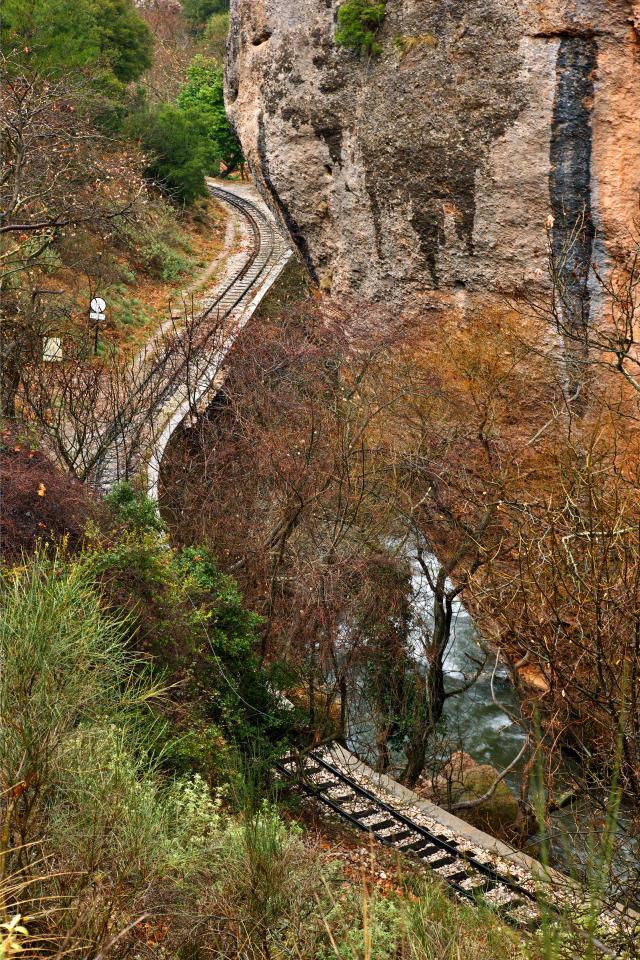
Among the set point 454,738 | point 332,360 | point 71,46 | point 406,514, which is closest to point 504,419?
point 406,514

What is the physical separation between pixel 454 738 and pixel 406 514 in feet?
13.7

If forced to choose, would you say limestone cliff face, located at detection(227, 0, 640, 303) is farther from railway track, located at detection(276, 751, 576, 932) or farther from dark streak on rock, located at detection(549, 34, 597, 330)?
railway track, located at detection(276, 751, 576, 932)

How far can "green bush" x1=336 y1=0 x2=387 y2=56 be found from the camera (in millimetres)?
13297

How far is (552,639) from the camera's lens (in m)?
7.71

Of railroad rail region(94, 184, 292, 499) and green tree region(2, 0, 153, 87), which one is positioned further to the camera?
green tree region(2, 0, 153, 87)

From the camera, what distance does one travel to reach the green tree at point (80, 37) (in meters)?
22.9

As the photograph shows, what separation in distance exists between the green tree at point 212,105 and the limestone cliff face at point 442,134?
2313 cm

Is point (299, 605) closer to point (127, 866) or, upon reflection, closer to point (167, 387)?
point (167, 387)

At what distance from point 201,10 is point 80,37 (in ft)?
81.8

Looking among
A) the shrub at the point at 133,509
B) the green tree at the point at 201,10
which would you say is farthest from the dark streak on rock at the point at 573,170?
the green tree at the point at 201,10

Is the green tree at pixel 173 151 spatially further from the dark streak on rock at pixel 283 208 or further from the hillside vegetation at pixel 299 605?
the dark streak on rock at pixel 283 208

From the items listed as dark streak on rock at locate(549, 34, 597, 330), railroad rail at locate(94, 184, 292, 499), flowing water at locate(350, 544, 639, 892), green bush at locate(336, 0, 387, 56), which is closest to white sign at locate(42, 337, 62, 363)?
railroad rail at locate(94, 184, 292, 499)

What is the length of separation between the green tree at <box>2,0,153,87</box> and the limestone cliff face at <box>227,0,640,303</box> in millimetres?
8649

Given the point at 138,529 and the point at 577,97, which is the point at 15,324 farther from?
the point at 577,97
